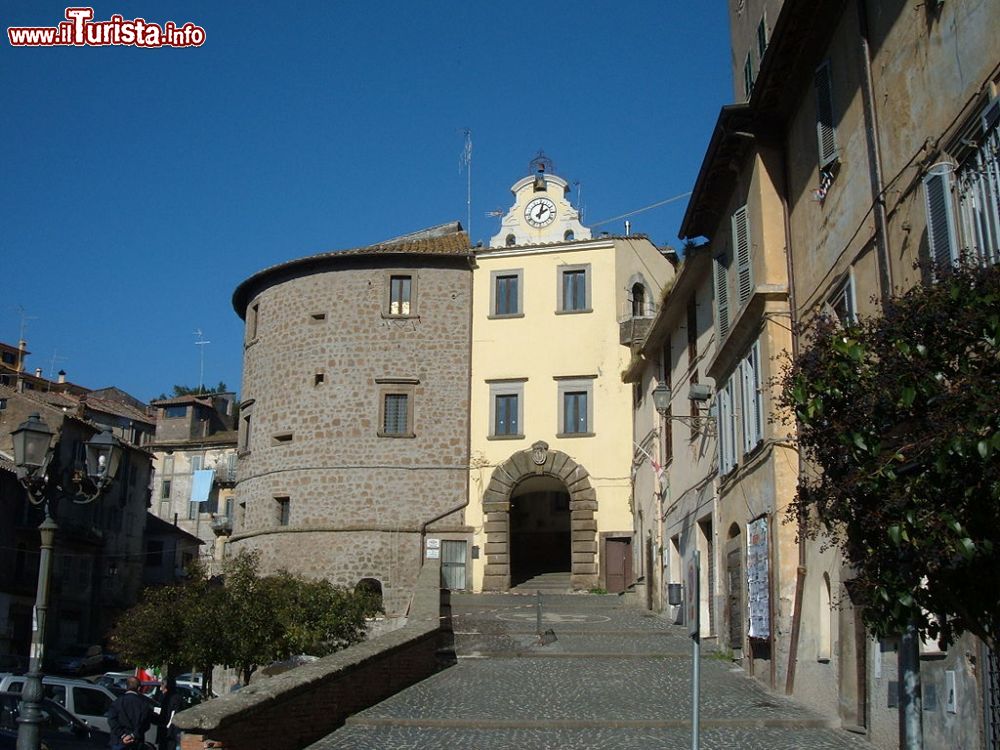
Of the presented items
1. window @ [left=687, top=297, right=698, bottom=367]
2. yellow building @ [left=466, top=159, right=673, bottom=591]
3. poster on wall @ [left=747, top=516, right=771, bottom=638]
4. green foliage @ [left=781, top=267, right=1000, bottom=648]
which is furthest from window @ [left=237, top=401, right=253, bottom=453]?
green foliage @ [left=781, top=267, right=1000, bottom=648]

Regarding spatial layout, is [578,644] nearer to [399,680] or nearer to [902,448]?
[399,680]

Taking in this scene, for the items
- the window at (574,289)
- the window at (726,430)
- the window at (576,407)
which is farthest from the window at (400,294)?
the window at (726,430)

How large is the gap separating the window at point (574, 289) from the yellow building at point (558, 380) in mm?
31

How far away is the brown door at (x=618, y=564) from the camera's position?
1296 inches

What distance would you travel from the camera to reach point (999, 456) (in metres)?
5.93

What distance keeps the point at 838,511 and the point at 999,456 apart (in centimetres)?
134

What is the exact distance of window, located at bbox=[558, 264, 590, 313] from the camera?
35.0 metres

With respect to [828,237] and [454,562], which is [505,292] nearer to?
[454,562]

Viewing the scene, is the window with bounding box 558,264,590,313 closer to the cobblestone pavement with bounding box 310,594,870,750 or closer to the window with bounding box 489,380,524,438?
the window with bounding box 489,380,524,438

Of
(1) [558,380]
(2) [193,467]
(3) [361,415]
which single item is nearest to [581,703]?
(1) [558,380]

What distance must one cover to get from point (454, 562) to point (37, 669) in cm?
2278

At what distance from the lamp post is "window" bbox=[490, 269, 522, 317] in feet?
75.7

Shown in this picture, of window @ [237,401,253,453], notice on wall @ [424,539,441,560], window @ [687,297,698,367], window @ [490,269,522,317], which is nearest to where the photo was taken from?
window @ [687,297,698,367]

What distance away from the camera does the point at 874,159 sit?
1254cm
